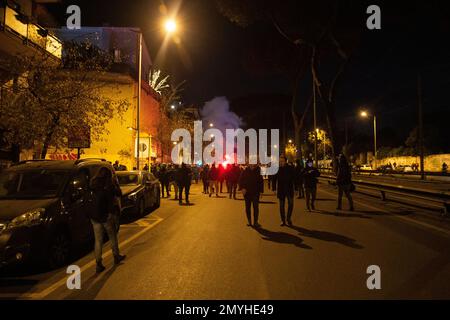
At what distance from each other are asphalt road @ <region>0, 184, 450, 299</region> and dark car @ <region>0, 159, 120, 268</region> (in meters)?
0.38

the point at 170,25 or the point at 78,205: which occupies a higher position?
the point at 170,25

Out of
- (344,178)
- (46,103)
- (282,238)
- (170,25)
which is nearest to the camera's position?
(282,238)

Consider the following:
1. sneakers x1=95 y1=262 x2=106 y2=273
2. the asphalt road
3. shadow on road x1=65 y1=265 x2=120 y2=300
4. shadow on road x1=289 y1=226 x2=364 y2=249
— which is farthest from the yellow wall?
shadow on road x1=65 y1=265 x2=120 y2=300

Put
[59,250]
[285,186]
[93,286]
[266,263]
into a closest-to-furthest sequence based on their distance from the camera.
Result: 1. [93,286]
2. [266,263]
3. [59,250]
4. [285,186]

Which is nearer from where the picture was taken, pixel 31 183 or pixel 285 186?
pixel 31 183

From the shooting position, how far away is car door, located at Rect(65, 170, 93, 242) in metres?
7.55

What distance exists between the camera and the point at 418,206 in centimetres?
1450

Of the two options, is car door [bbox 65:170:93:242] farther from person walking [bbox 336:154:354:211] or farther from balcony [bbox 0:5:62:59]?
balcony [bbox 0:5:62:59]

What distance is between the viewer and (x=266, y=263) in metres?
6.76

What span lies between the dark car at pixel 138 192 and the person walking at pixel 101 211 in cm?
543

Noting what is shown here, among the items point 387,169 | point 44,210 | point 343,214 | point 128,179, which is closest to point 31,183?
point 44,210

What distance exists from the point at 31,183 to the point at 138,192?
5.41 m

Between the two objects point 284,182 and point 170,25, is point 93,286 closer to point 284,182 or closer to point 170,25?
point 284,182
